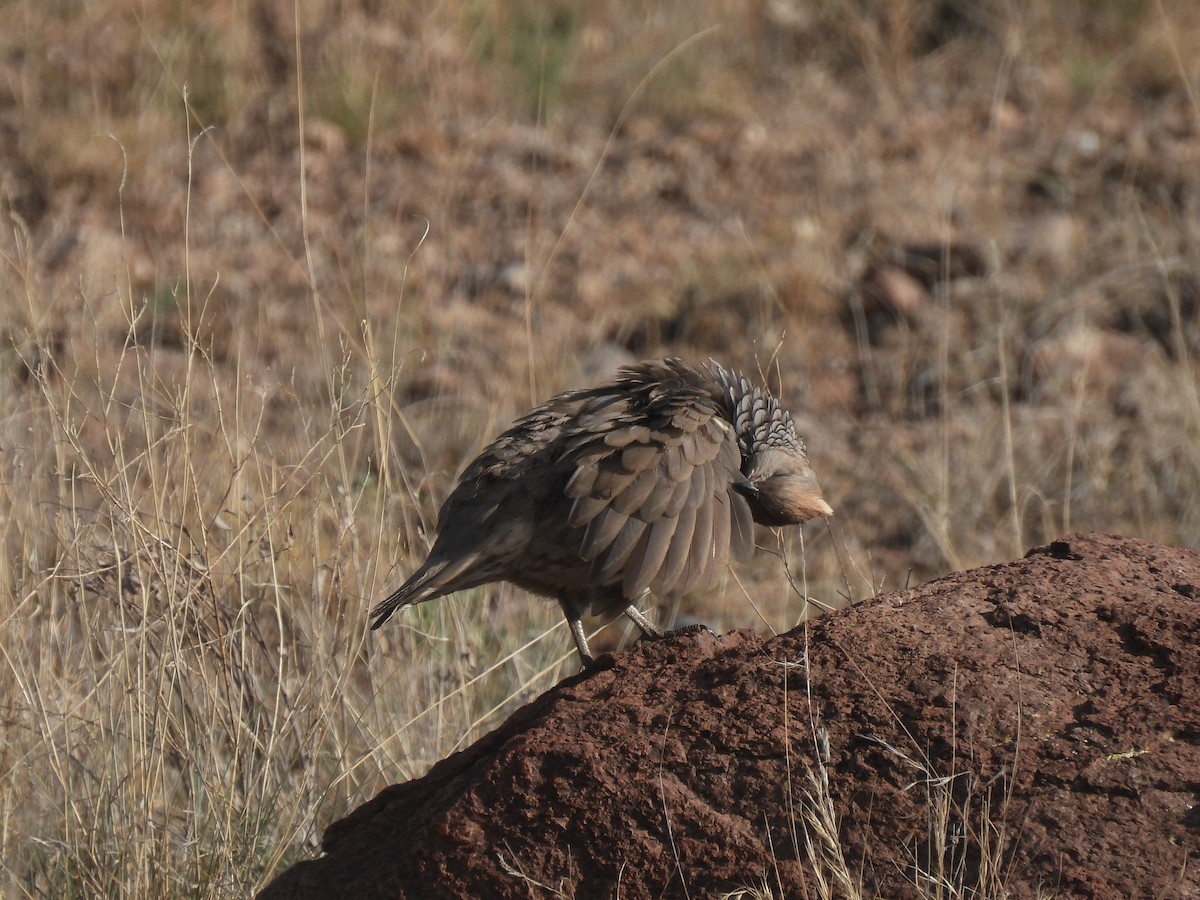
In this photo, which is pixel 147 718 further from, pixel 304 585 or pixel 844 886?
pixel 844 886

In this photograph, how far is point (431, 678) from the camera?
5.04m

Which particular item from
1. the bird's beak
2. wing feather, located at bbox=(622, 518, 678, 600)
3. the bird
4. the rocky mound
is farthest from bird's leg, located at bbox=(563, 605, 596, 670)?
the rocky mound

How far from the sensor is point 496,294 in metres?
9.91

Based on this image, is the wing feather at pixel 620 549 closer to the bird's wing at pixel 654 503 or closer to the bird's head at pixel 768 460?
the bird's wing at pixel 654 503

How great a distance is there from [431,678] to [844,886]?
2.41m

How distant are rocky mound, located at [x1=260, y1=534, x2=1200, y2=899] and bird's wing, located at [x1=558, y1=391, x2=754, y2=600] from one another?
68 centimetres

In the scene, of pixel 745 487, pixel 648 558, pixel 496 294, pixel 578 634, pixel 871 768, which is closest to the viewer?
pixel 871 768

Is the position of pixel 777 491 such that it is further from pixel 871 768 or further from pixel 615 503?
pixel 871 768

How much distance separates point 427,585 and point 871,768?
1520 millimetres

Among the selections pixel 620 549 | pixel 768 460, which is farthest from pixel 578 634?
pixel 768 460

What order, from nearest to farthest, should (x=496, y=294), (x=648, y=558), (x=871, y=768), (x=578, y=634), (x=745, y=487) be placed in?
(x=871, y=768) < (x=648, y=558) < (x=745, y=487) < (x=578, y=634) < (x=496, y=294)

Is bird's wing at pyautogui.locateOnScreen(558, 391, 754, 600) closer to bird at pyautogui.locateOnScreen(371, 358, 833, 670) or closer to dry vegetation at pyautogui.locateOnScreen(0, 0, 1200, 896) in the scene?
bird at pyautogui.locateOnScreen(371, 358, 833, 670)

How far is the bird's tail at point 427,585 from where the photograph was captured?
4.10 m

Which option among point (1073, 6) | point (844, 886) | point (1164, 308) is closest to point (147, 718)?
point (844, 886)
